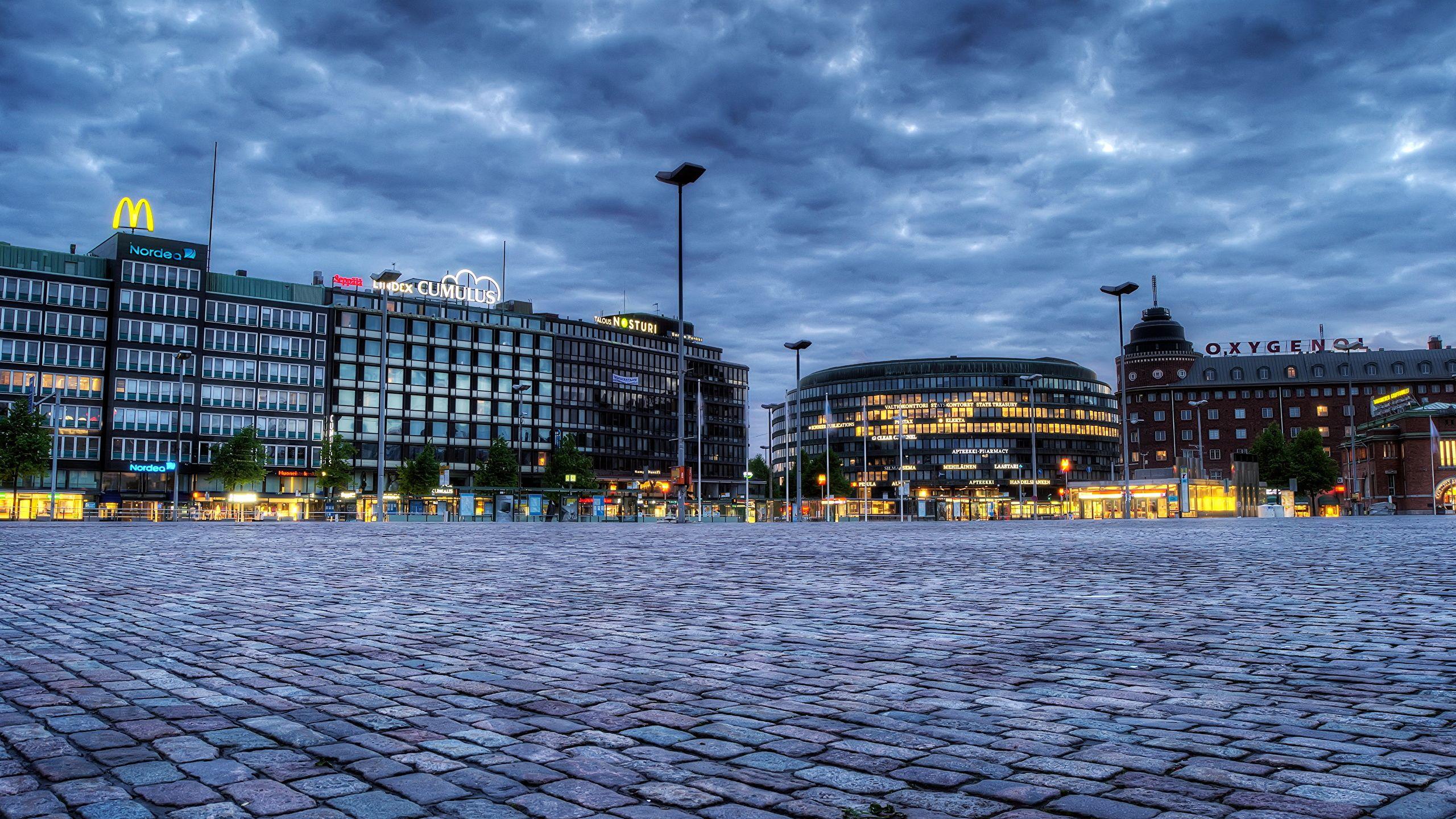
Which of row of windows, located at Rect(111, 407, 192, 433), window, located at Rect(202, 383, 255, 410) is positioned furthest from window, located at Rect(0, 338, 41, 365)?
window, located at Rect(202, 383, 255, 410)

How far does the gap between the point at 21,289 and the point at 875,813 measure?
9872cm

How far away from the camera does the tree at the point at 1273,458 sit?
110 metres

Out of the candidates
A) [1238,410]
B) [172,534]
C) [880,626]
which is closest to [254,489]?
[172,534]

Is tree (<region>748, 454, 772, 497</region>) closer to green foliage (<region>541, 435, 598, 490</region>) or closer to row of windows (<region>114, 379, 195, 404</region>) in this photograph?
green foliage (<region>541, 435, 598, 490</region>)

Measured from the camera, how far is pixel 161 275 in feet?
293

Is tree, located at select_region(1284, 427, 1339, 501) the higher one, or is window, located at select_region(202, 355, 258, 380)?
window, located at select_region(202, 355, 258, 380)

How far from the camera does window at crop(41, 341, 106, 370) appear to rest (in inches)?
3324

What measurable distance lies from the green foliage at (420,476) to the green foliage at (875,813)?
9088 cm

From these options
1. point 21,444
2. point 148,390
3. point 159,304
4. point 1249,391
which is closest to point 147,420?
point 148,390

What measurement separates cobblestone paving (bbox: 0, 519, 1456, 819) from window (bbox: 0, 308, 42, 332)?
86.3m

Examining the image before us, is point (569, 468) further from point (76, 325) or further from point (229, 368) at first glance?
point (76, 325)

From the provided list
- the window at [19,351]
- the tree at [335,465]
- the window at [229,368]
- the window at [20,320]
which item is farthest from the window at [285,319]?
the window at [19,351]

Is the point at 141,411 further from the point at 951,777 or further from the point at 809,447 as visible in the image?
the point at 809,447

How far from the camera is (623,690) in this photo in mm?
5547
